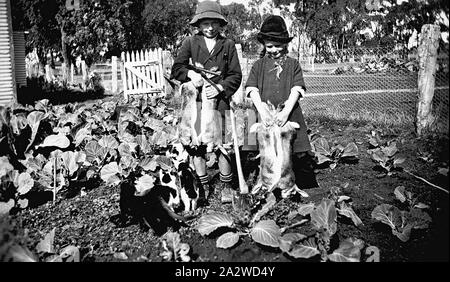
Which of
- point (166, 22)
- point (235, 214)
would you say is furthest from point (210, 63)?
point (166, 22)

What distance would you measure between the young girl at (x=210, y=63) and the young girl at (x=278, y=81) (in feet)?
0.69

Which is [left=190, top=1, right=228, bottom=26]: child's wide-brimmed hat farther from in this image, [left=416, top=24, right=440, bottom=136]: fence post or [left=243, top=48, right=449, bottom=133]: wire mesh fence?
[left=416, top=24, right=440, bottom=136]: fence post

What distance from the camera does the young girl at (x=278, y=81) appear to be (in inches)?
118

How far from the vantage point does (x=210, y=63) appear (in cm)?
322

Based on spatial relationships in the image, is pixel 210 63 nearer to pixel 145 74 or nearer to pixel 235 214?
pixel 235 214

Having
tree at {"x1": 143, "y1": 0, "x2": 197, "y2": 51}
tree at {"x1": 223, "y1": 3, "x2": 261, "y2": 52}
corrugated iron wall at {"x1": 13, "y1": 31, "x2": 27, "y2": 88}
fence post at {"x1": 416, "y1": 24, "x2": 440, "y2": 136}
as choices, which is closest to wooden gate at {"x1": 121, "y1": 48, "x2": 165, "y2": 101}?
corrugated iron wall at {"x1": 13, "y1": 31, "x2": 27, "y2": 88}

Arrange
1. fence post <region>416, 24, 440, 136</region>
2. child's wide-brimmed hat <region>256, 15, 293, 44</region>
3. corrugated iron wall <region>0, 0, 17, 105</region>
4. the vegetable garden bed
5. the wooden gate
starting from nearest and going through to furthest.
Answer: the vegetable garden bed, child's wide-brimmed hat <region>256, 15, 293, 44</region>, fence post <region>416, 24, 440, 136</region>, corrugated iron wall <region>0, 0, 17, 105</region>, the wooden gate

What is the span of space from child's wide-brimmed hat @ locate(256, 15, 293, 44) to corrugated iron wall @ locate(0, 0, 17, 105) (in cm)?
1084

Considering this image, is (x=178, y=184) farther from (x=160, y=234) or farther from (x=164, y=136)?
(x=164, y=136)

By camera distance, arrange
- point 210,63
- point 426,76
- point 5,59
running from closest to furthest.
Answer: point 210,63 < point 426,76 < point 5,59

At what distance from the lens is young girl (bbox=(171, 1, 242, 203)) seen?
125 inches

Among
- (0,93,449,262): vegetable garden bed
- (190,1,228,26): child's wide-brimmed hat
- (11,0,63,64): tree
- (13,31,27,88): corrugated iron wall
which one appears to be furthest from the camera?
(11,0,63,64): tree

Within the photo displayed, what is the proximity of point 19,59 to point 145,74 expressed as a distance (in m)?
9.45

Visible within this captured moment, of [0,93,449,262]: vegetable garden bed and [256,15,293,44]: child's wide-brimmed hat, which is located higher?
[256,15,293,44]: child's wide-brimmed hat
